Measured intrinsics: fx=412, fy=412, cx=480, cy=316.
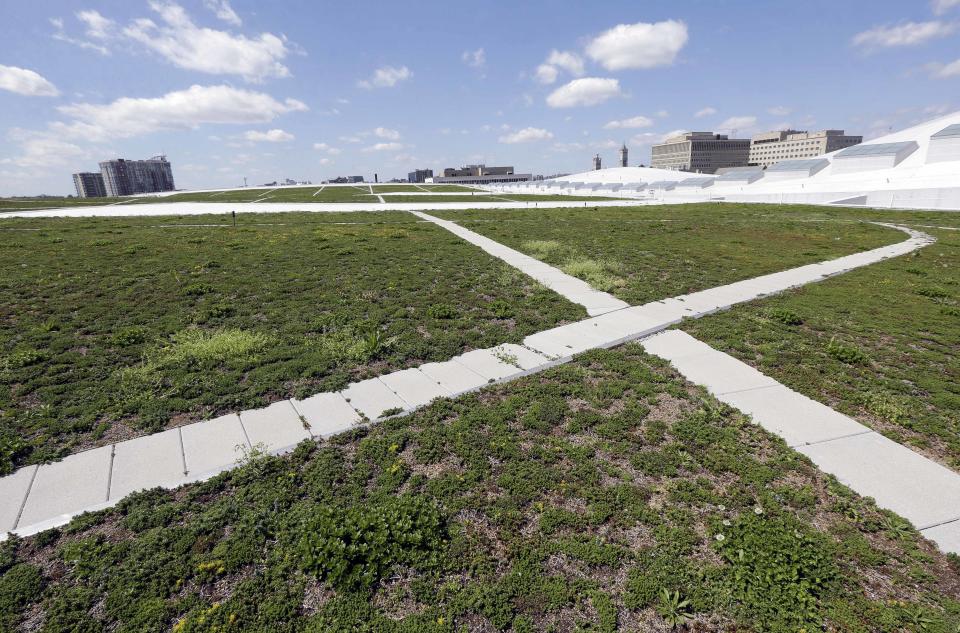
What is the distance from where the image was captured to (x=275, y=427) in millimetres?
5957

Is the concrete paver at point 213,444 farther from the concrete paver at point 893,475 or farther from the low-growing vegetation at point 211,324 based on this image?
the concrete paver at point 893,475

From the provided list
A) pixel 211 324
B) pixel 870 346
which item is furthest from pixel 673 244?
pixel 211 324

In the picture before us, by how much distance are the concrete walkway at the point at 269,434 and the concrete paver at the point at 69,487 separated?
0.4 inches

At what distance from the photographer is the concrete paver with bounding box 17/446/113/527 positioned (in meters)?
4.51

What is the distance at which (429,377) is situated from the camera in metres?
7.44

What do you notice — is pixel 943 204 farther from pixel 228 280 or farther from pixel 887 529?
pixel 228 280

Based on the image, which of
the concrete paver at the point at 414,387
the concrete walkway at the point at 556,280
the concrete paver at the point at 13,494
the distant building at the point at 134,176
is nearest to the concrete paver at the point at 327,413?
the concrete paver at the point at 414,387

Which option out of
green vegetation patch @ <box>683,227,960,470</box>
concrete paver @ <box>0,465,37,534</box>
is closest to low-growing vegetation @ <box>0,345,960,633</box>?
concrete paver @ <box>0,465,37,534</box>

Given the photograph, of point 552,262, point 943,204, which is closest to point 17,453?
point 552,262

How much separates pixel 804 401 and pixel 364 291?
10.7 m

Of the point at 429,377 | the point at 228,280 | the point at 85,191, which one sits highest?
the point at 85,191

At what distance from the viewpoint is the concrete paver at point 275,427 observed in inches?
221

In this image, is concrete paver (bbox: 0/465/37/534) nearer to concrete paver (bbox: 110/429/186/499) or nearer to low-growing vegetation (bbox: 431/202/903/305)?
concrete paver (bbox: 110/429/186/499)

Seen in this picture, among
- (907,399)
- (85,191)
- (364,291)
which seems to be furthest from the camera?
(85,191)
